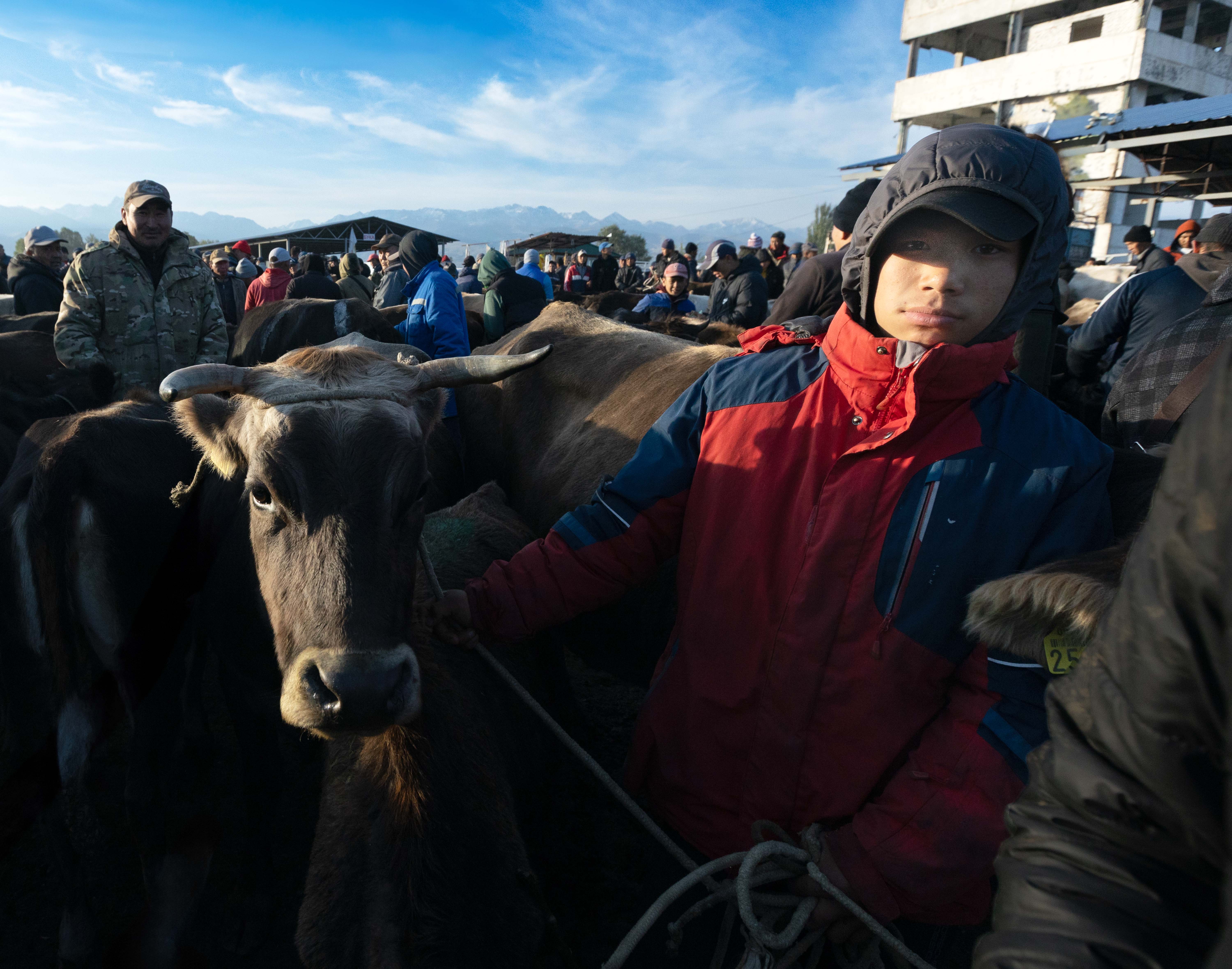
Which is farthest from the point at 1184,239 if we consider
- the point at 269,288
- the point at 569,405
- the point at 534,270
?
the point at 269,288

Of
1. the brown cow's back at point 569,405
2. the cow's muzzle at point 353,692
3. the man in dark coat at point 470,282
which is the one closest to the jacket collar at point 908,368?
the cow's muzzle at point 353,692

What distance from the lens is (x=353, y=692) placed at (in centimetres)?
177

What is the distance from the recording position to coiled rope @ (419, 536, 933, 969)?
1.42 m

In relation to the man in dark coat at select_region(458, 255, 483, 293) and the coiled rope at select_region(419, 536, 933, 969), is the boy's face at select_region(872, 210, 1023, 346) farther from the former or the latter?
the man in dark coat at select_region(458, 255, 483, 293)

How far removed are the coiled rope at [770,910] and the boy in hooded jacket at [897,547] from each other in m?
0.04

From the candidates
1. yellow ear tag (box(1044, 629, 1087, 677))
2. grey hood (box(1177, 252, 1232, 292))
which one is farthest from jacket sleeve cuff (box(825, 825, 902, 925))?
grey hood (box(1177, 252, 1232, 292))

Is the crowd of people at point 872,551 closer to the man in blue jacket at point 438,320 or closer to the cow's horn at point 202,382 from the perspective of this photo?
the cow's horn at point 202,382

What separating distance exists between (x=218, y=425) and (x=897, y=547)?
2.14m

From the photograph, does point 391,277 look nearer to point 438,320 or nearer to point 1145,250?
point 438,320

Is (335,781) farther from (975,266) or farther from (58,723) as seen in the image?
(975,266)

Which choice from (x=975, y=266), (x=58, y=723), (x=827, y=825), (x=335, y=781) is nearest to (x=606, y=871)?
(x=335, y=781)

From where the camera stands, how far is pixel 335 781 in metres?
2.08

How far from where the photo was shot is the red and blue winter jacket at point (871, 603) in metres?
1.40

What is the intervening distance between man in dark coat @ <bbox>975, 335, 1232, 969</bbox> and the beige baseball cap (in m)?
5.79
